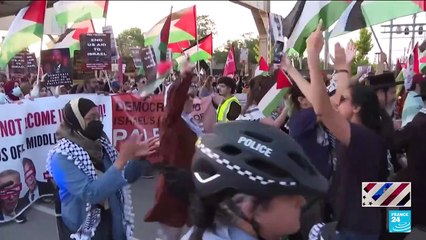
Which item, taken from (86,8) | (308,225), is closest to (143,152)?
(308,225)

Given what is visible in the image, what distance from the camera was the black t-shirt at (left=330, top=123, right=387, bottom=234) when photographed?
3.08m

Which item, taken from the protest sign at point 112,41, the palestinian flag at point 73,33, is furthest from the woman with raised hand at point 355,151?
the palestinian flag at point 73,33

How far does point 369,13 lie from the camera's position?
401 centimetres

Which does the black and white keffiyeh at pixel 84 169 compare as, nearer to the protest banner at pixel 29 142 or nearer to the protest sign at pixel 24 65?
the protest banner at pixel 29 142

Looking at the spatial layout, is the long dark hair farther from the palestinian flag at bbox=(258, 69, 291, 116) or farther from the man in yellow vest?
the man in yellow vest

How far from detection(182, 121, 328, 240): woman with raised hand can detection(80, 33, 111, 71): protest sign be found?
420 inches

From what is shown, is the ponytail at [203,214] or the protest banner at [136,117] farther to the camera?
the protest banner at [136,117]

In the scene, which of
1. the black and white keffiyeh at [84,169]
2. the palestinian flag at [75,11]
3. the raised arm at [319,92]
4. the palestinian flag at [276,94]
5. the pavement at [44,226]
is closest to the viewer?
the raised arm at [319,92]

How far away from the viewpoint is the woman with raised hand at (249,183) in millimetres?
1530

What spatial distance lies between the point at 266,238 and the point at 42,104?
6357mm

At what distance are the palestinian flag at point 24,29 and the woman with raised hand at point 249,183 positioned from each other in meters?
5.81

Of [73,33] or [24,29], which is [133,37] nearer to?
[73,33]

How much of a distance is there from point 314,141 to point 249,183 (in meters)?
2.79

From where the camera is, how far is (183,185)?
7.89ft
